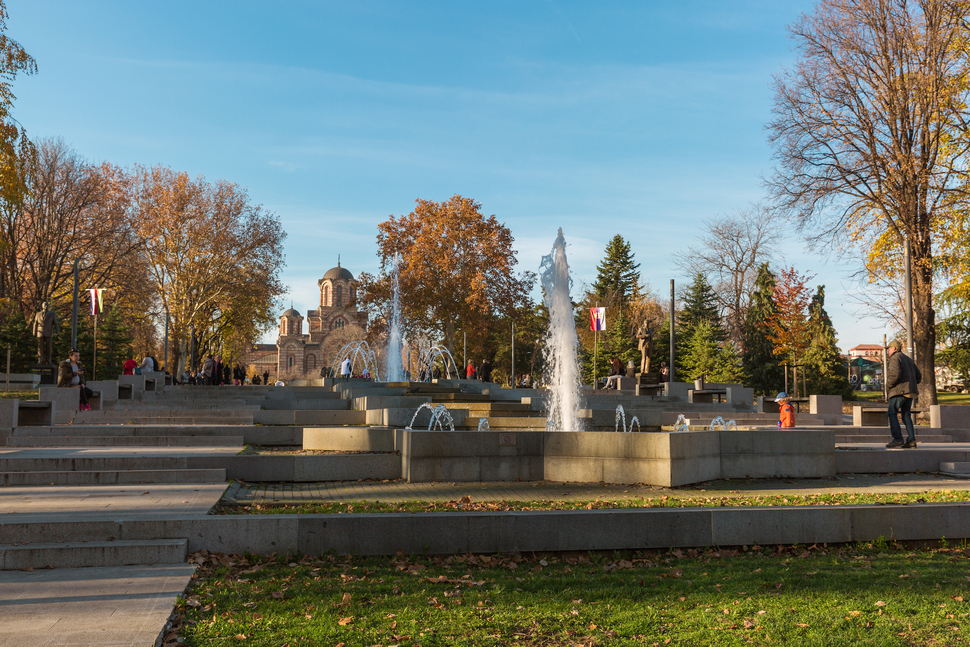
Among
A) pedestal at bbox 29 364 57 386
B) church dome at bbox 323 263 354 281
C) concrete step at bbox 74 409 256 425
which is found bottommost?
concrete step at bbox 74 409 256 425

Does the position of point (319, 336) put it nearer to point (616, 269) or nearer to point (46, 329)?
point (616, 269)

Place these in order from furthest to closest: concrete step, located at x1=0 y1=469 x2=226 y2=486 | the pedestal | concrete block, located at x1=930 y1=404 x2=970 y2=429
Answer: the pedestal → concrete block, located at x1=930 y1=404 x2=970 y2=429 → concrete step, located at x1=0 y1=469 x2=226 y2=486

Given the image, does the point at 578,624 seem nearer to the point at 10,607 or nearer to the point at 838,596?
the point at 838,596

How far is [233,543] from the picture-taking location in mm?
6410

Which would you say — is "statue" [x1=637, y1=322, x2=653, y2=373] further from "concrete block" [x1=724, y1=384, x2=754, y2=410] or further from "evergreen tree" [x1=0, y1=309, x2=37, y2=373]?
"evergreen tree" [x1=0, y1=309, x2=37, y2=373]

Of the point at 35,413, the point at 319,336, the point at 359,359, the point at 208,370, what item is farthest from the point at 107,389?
the point at 319,336

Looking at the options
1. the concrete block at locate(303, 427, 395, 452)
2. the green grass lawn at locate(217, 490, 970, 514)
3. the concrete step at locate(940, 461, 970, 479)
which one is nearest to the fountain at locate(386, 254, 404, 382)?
the concrete block at locate(303, 427, 395, 452)

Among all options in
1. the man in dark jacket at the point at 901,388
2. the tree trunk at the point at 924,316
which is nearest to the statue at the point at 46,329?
the man in dark jacket at the point at 901,388

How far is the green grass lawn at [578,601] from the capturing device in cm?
454

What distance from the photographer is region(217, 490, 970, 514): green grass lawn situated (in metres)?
7.92

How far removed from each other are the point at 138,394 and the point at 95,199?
19544 mm

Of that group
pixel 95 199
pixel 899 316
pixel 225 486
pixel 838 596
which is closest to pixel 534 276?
pixel 899 316

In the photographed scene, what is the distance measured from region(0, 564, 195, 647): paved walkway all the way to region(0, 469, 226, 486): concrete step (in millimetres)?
3757

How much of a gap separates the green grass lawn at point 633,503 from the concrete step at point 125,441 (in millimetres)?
6091
